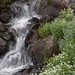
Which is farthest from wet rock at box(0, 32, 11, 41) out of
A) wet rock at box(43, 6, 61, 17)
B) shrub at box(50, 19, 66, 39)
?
wet rock at box(43, 6, 61, 17)

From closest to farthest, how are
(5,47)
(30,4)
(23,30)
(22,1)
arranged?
(5,47)
(23,30)
(30,4)
(22,1)

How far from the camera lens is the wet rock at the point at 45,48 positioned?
6.12 m

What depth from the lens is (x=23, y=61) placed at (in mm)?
7293

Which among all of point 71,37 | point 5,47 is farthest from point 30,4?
point 71,37

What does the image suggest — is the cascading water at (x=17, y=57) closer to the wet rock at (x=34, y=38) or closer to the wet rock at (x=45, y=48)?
the wet rock at (x=34, y=38)

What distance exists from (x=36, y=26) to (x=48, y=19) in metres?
1.24

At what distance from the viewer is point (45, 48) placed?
6.34m

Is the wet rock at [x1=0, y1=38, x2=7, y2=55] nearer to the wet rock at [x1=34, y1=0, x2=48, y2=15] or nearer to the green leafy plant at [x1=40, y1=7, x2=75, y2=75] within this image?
the green leafy plant at [x1=40, y1=7, x2=75, y2=75]

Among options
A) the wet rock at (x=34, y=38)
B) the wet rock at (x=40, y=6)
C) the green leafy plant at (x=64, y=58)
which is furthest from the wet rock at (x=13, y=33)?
the wet rock at (x=40, y=6)

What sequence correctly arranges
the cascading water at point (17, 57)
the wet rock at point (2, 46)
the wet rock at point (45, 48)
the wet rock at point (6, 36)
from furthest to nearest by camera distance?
the wet rock at point (6, 36), the wet rock at point (2, 46), the cascading water at point (17, 57), the wet rock at point (45, 48)

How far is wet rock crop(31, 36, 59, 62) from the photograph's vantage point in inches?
241

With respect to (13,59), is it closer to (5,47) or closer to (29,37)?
(5,47)

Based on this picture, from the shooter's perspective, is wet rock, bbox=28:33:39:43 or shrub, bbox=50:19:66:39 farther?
wet rock, bbox=28:33:39:43

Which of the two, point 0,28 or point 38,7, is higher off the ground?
point 38,7
